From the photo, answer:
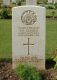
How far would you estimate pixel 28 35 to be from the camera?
873 centimetres

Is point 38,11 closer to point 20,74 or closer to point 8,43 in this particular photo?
point 20,74

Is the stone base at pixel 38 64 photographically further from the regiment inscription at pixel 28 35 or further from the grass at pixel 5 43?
the grass at pixel 5 43

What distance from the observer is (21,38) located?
344 inches

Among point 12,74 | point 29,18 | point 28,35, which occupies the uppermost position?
point 29,18

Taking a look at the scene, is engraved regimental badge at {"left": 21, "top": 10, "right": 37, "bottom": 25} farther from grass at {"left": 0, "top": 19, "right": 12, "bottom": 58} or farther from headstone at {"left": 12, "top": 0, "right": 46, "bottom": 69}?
grass at {"left": 0, "top": 19, "right": 12, "bottom": 58}

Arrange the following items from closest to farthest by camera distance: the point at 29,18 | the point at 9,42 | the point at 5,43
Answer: the point at 29,18
the point at 5,43
the point at 9,42

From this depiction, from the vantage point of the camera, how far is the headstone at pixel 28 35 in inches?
340

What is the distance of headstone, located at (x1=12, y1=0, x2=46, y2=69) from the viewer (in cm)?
864

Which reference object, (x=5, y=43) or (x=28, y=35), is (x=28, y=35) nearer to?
(x=28, y=35)

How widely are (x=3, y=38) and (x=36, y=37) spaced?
561cm

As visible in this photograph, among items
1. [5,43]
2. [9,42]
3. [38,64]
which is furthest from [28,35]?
[9,42]

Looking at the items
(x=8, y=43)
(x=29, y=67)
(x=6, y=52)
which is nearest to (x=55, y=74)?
(x=29, y=67)

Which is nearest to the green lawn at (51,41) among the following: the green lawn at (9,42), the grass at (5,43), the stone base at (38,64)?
the green lawn at (9,42)

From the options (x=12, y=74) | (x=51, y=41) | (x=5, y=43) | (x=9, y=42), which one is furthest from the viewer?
(x=51, y=41)
